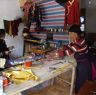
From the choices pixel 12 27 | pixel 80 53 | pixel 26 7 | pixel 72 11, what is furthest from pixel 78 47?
pixel 12 27

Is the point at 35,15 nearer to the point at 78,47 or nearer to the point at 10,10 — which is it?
the point at 10,10

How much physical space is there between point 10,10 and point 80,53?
269 centimetres

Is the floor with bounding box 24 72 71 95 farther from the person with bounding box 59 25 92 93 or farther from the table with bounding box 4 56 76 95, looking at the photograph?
the table with bounding box 4 56 76 95

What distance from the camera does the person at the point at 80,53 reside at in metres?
2.47

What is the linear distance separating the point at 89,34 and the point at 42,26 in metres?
1.62

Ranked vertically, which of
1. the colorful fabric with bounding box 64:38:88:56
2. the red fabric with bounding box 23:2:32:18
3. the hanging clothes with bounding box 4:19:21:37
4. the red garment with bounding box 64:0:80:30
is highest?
the red fabric with bounding box 23:2:32:18

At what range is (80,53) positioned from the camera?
2.48 metres

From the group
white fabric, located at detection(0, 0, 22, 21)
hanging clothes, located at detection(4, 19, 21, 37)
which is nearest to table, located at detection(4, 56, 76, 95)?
hanging clothes, located at detection(4, 19, 21, 37)

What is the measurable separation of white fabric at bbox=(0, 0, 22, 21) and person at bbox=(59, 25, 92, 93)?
2385 millimetres

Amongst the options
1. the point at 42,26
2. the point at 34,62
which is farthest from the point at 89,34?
the point at 34,62

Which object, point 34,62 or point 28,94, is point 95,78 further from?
point 28,94

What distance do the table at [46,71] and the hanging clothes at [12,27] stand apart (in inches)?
84.9

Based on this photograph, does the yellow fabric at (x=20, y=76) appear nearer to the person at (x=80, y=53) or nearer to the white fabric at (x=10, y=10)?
the person at (x=80, y=53)

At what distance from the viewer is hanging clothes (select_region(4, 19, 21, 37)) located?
424cm
